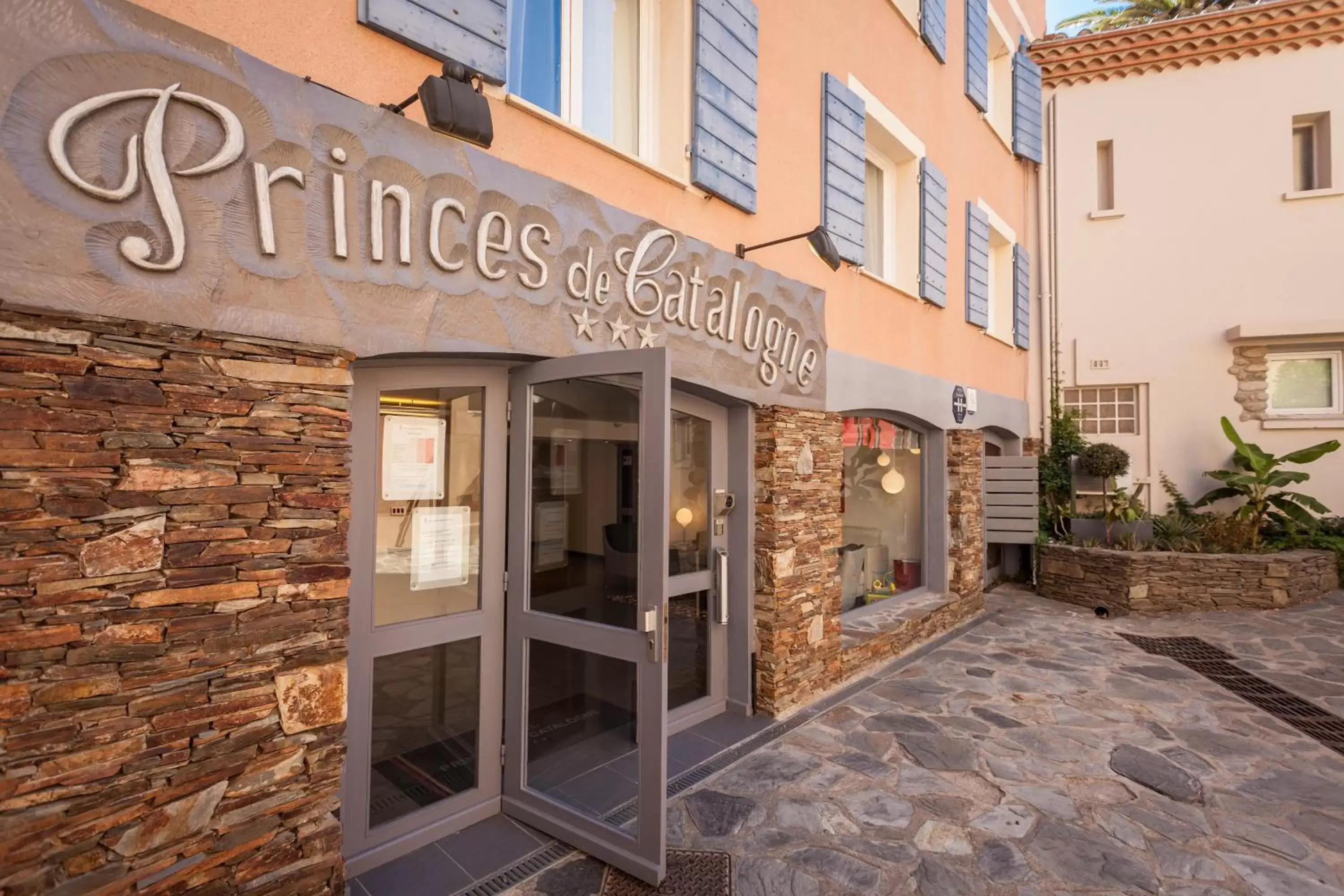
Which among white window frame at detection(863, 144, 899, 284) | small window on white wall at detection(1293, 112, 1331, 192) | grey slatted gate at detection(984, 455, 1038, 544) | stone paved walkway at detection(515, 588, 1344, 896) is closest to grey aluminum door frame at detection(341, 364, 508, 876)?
stone paved walkway at detection(515, 588, 1344, 896)

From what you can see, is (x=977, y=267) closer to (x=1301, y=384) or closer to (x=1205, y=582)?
(x=1205, y=582)

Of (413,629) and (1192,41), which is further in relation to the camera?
(1192,41)

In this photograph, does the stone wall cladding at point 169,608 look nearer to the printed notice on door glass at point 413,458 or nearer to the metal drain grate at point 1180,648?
the printed notice on door glass at point 413,458

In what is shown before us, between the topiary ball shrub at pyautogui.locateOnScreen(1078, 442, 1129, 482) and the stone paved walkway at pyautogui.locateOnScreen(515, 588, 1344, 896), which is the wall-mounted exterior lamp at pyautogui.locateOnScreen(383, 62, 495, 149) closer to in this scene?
the stone paved walkway at pyautogui.locateOnScreen(515, 588, 1344, 896)

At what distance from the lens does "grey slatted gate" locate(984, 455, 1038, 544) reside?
8953 millimetres

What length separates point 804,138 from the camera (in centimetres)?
527

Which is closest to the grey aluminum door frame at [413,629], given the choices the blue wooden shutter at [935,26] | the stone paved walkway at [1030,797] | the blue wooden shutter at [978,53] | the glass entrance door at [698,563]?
the stone paved walkway at [1030,797]

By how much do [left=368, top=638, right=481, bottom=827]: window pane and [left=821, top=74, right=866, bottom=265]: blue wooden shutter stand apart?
4.12 metres

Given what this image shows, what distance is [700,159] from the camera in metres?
4.22

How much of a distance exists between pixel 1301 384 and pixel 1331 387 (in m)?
0.33

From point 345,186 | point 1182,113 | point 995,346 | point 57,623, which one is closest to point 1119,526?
point 995,346

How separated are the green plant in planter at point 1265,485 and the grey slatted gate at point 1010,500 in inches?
116

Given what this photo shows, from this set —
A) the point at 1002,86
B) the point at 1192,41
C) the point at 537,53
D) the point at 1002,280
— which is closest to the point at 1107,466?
the point at 1002,280

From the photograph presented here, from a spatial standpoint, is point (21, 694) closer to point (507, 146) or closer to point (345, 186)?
point (345, 186)
